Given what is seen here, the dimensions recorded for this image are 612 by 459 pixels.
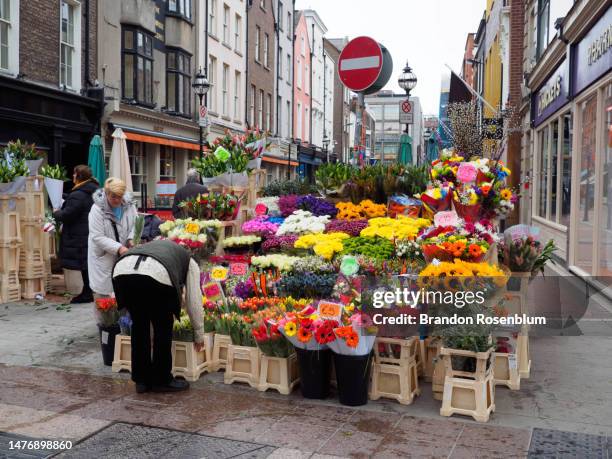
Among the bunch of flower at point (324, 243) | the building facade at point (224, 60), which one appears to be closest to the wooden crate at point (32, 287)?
the bunch of flower at point (324, 243)

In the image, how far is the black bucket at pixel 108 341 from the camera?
20.8 feet

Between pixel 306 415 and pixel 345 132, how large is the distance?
57619 millimetres

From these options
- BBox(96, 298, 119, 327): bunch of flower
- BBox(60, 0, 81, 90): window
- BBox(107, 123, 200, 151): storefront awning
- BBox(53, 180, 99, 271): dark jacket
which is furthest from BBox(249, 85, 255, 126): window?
BBox(96, 298, 119, 327): bunch of flower

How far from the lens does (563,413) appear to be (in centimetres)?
502

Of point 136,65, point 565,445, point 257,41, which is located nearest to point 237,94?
point 257,41

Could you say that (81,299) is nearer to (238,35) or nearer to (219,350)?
(219,350)

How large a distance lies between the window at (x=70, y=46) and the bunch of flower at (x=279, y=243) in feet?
37.8

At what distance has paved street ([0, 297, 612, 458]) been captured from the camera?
14.5 ft

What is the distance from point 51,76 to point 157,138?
19.3 feet

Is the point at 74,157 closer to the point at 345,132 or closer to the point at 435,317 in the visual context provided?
the point at 435,317

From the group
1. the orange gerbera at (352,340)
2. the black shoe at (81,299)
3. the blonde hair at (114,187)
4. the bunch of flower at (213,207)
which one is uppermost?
the blonde hair at (114,187)

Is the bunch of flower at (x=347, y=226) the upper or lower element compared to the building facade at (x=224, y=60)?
lower

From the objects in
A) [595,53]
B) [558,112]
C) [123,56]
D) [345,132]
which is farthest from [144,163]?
[345,132]

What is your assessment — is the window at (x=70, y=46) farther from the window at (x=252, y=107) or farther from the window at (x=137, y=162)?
the window at (x=252, y=107)
